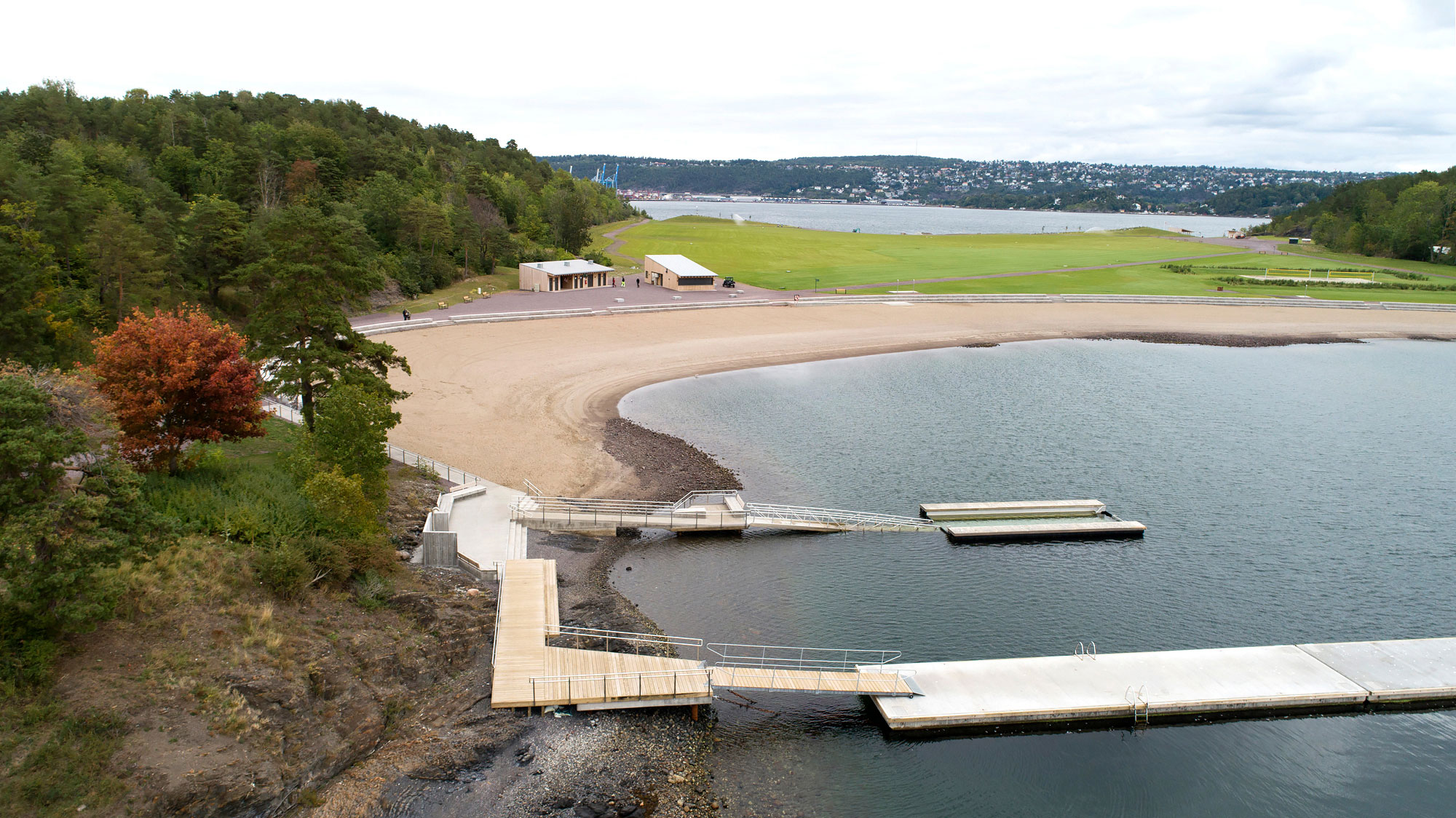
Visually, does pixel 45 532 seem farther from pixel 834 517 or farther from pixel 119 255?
pixel 119 255

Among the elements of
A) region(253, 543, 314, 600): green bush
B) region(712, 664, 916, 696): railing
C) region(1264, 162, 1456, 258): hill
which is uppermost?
region(1264, 162, 1456, 258): hill

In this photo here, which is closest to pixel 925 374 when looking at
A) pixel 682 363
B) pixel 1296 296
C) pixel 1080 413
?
pixel 1080 413

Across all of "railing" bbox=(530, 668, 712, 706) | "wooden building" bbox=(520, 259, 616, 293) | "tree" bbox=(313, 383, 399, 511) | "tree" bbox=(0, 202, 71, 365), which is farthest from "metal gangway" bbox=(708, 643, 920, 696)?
"wooden building" bbox=(520, 259, 616, 293)

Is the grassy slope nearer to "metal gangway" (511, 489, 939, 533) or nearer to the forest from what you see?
the forest

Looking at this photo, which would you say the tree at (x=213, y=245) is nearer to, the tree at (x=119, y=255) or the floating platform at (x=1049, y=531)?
the tree at (x=119, y=255)

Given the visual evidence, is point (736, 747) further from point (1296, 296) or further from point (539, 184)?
point (539, 184)

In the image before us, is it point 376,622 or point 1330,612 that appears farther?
point 1330,612

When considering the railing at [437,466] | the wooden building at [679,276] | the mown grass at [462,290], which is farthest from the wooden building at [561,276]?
the railing at [437,466]
